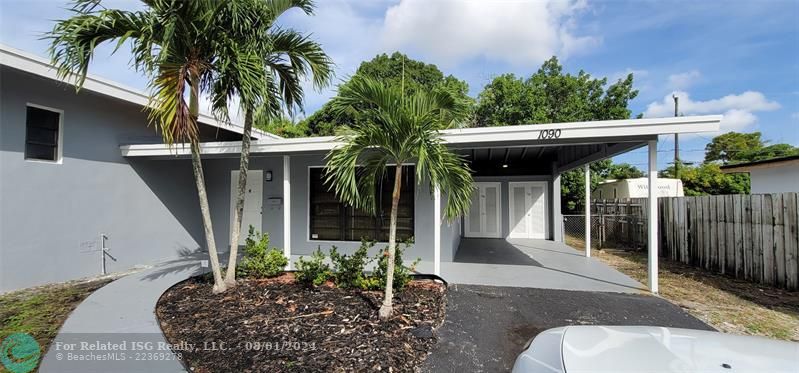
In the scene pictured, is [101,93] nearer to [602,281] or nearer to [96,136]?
[96,136]

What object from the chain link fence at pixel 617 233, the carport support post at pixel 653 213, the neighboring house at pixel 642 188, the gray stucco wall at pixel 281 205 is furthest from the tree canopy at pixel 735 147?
the gray stucco wall at pixel 281 205

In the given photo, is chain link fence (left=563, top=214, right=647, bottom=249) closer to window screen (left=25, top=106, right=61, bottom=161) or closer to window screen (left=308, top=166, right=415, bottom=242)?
window screen (left=308, top=166, right=415, bottom=242)

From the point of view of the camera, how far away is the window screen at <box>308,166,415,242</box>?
24.3 feet

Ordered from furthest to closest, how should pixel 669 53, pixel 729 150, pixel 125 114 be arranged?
pixel 729 150 < pixel 669 53 < pixel 125 114

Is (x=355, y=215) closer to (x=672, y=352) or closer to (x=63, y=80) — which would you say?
(x=63, y=80)

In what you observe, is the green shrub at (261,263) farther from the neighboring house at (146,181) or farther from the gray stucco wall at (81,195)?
the gray stucco wall at (81,195)

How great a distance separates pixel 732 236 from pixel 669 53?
6700mm

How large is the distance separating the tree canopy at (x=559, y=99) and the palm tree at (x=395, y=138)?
499 inches

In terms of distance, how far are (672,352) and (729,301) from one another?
475cm

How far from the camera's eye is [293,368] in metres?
2.85

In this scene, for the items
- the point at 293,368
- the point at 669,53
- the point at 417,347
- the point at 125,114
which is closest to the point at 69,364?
the point at 293,368

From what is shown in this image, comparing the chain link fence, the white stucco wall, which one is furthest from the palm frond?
the white stucco wall

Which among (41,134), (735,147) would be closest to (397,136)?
(41,134)

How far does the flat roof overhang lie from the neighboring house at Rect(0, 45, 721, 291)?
2 centimetres
